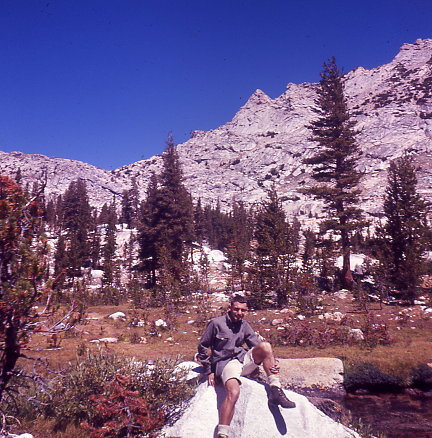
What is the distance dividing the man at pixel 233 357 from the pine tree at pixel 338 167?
1908cm

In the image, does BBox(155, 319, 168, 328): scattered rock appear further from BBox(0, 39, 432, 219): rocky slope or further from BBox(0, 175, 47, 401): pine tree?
BBox(0, 39, 432, 219): rocky slope

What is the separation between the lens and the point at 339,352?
35.9 feet

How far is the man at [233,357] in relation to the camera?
4.71 meters

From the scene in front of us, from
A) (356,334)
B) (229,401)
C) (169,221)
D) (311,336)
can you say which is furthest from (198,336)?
(169,221)

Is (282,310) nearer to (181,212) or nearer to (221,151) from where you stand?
(181,212)

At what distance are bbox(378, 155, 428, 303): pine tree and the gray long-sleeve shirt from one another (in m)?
16.7

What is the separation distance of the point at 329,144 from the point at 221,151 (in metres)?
154

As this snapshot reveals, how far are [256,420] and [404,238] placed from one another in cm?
2012

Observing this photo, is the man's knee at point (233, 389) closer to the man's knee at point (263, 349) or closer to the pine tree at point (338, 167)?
the man's knee at point (263, 349)

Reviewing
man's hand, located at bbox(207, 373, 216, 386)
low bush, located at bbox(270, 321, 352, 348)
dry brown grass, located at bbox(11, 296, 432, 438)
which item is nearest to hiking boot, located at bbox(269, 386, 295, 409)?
man's hand, located at bbox(207, 373, 216, 386)

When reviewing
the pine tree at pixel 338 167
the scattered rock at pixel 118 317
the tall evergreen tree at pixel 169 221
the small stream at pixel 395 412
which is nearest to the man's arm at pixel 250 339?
the small stream at pixel 395 412

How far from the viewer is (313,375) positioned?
9.25 meters

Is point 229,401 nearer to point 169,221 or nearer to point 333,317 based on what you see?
point 333,317

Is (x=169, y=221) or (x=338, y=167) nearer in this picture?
(x=338, y=167)
